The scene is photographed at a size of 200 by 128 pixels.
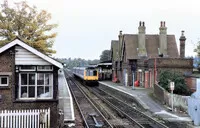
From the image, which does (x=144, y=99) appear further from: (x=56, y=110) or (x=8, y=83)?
(x=8, y=83)

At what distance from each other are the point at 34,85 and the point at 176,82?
14534 millimetres

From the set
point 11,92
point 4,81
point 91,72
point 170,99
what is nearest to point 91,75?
point 91,72

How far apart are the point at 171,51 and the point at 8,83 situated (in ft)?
99.7

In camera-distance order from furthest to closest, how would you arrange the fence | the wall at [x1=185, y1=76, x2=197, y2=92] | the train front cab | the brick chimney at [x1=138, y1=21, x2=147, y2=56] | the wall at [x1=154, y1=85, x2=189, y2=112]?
1. the train front cab
2. the brick chimney at [x1=138, y1=21, x2=147, y2=56]
3. the wall at [x1=185, y1=76, x2=197, y2=92]
4. the wall at [x1=154, y1=85, x2=189, y2=112]
5. the fence

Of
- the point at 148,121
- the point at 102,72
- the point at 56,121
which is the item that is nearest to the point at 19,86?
the point at 56,121

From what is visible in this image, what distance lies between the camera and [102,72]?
5966 centimetres

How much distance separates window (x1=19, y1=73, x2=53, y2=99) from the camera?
13.9 m

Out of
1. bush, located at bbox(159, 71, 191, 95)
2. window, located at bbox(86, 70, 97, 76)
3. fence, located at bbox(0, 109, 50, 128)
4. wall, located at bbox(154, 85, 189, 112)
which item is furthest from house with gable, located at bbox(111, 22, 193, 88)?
fence, located at bbox(0, 109, 50, 128)

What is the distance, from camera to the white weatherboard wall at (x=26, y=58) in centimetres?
1396

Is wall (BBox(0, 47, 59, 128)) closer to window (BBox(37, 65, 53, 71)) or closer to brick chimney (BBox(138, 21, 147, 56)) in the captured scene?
window (BBox(37, 65, 53, 71))

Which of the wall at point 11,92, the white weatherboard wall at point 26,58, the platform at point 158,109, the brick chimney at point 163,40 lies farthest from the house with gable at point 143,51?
the wall at point 11,92

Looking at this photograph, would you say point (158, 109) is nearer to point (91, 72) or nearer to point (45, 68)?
point (45, 68)

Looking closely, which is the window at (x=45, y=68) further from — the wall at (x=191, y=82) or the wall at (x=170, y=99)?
the wall at (x=191, y=82)

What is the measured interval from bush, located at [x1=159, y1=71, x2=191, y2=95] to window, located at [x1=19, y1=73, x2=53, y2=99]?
44.4ft
